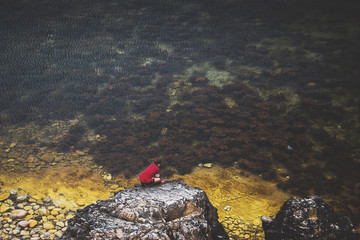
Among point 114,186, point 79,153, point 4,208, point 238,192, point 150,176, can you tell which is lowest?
point 238,192

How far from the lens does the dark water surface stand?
909cm

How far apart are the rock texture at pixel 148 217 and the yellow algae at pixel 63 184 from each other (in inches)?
107

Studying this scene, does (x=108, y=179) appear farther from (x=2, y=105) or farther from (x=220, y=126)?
(x=2, y=105)

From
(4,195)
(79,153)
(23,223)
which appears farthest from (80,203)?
(79,153)

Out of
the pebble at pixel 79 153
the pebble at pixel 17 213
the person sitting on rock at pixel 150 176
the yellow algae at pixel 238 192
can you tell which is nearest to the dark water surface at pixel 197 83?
the pebble at pixel 79 153

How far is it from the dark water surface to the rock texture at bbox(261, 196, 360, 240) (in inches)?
77.1

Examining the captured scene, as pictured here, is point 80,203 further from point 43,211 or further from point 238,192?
point 238,192

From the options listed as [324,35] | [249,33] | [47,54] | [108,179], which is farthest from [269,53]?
[47,54]

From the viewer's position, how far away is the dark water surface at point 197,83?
9.09 metres

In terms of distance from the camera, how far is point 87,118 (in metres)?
11.1

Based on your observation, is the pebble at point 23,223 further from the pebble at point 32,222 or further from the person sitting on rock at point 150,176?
the person sitting on rock at point 150,176

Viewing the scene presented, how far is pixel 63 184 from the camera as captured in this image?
752 cm

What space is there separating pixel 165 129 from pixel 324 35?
13.4 m

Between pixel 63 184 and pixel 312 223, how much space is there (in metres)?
6.87
